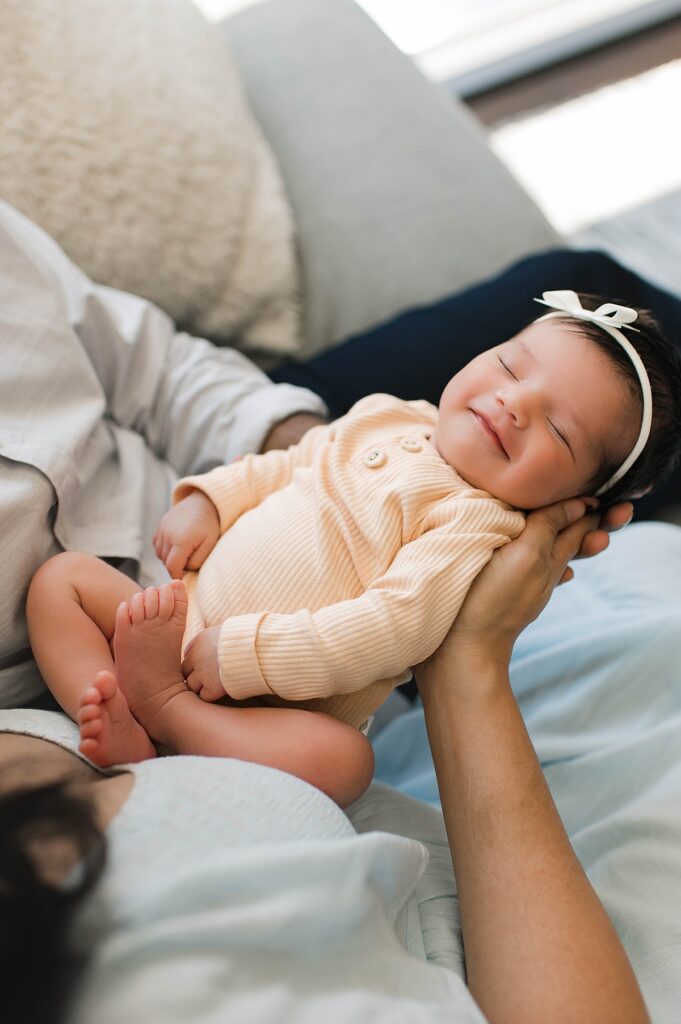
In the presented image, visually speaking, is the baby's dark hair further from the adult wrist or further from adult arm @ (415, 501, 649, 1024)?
the adult wrist

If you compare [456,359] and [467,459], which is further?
[456,359]

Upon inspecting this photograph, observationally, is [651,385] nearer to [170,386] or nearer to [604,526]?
[604,526]

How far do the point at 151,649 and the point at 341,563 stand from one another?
22cm

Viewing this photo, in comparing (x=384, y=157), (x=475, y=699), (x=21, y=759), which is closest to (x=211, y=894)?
(x=21, y=759)

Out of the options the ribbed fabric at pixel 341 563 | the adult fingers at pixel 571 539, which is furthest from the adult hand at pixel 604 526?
the ribbed fabric at pixel 341 563

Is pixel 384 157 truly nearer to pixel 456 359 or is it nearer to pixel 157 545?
pixel 456 359

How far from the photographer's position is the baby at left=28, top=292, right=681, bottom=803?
0.80m

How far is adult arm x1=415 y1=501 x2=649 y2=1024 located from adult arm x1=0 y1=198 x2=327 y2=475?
425 millimetres

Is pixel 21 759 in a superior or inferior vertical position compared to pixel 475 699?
superior

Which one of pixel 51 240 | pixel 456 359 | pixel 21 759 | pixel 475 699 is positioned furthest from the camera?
pixel 456 359

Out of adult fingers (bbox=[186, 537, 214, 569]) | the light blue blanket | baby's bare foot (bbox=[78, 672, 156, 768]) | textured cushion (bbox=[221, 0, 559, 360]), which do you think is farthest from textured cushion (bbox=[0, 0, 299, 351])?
baby's bare foot (bbox=[78, 672, 156, 768])

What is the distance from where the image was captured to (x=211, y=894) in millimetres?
560

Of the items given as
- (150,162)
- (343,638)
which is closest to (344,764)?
(343,638)

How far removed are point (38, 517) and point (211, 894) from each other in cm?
50
